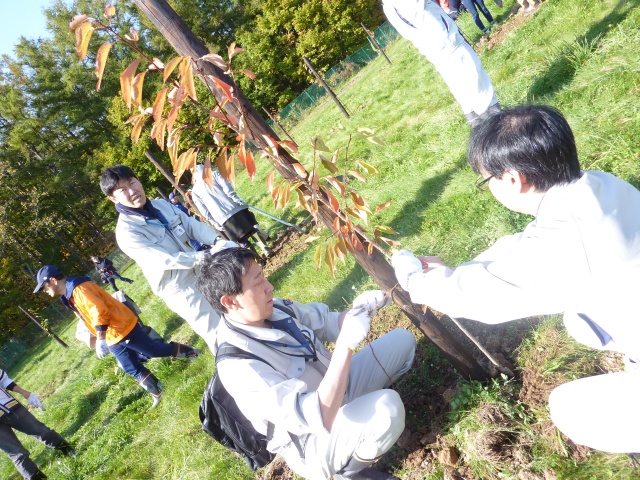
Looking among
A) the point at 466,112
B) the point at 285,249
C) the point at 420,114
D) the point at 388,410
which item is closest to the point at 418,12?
the point at 466,112

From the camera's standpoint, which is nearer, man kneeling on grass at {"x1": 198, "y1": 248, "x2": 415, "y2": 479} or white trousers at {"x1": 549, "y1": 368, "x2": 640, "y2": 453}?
white trousers at {"x1": 549, "y1": 368, "x2": 640, "y2": 453}

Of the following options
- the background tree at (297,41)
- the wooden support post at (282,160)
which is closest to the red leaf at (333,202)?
the wooden support post at (282,160)

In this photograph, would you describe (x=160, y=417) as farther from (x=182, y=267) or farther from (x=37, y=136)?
(x=37, y=136)

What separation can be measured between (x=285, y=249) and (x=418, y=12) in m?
4.02

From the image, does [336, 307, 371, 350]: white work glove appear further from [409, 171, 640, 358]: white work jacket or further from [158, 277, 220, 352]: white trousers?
[158, 277, 220, 352]: white trousers

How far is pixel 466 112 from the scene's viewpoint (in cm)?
438

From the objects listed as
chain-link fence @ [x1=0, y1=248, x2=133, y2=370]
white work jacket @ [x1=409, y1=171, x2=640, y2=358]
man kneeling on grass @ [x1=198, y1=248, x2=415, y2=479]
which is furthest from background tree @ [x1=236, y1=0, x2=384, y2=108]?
white work jacket @ [x1=409, y1=171, x2=640, y2=358]

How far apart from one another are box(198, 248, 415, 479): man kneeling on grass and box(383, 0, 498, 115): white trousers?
9.12 feet

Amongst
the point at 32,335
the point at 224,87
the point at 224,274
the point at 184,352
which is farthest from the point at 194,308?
the point at 32,335

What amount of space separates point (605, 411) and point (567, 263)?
618mm

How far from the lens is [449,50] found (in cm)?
412

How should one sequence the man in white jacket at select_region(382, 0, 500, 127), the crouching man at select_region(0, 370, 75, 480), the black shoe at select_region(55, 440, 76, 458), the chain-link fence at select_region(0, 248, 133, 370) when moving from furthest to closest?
the chain-link fence at select_region(0, 248, 133, 370) < the black shoe at select_region(55, 440, 76, 458) < the crouching man at select_region(0, 370, 75, 480) < the man in white jacket at select_region(382, 0, 500, 127)

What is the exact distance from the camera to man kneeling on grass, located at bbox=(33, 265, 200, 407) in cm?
471

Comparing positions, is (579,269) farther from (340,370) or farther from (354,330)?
(340,370)
